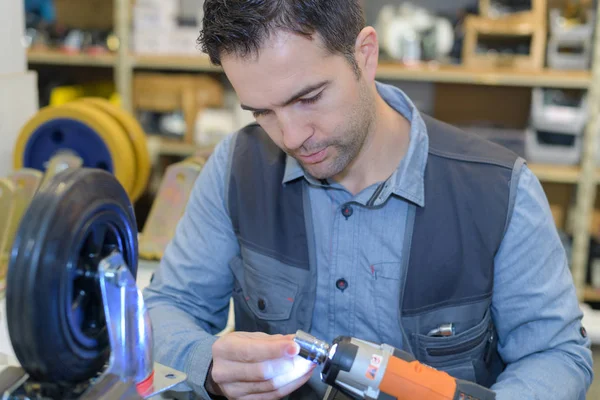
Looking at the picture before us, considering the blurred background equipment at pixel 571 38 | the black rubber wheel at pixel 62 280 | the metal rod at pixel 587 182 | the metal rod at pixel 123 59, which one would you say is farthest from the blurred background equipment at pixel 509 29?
the black rubber wheel at pixel 62 280

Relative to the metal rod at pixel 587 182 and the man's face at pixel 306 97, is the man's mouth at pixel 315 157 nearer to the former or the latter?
the man's face at pixel 306 97

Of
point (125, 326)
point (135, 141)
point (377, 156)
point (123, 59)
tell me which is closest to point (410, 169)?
point (377, 156)

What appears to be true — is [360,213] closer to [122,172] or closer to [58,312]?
[58,312]

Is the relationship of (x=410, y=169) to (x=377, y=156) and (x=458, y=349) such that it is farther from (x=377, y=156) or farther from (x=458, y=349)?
(x=458, y=349)

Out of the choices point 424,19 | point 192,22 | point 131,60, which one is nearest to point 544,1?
A: point 424,19

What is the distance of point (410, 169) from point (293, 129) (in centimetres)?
24

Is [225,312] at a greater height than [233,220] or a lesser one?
lesser

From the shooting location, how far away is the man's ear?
1.01m

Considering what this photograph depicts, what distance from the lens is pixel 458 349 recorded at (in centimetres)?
108

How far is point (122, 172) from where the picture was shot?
1627mm

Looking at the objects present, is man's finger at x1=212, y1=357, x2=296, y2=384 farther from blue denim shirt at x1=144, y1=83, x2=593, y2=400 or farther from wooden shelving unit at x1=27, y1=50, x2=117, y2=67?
wooden shelving unit at x1=27, y1=50, x2=117, y2=67

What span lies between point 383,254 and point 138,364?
1.56 ft

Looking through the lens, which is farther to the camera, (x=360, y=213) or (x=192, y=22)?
(x=192, y=22)

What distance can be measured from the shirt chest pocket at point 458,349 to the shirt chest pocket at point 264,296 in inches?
8.8
